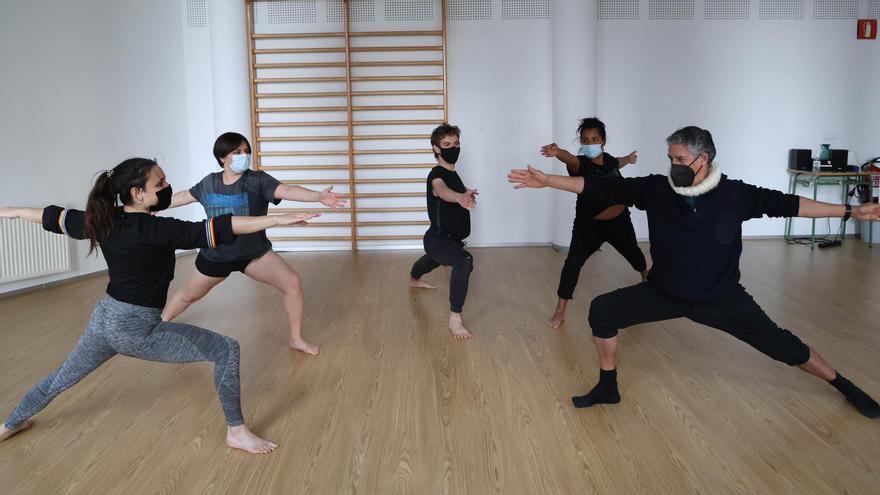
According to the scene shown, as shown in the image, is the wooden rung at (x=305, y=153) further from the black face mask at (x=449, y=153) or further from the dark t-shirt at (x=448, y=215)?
the black face mask at (x=449, y=153)

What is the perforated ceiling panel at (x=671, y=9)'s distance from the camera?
22.3 ft

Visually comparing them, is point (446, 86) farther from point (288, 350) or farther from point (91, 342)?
point (91, 342)

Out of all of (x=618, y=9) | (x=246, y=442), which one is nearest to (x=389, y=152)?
(x=618, y=9)

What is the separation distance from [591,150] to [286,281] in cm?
184

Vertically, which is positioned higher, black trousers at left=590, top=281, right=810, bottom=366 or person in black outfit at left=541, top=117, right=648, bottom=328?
person in black outfit at left=541, top=117, right=648, bottom=328

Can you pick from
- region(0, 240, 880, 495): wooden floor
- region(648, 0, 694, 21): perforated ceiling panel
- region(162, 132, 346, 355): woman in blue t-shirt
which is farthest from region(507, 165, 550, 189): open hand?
region(648, 0, 694, 21): perforated ceiling panel

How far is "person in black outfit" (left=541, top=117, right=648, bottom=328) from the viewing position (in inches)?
150

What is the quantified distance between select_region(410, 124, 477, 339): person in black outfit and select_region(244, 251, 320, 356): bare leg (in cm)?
85

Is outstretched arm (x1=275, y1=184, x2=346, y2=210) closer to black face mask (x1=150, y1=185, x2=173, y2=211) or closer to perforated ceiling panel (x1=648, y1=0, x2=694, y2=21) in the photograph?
black face mask (x1=150, y1=185, x2=173, y2=211)

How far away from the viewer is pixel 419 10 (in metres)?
6.71

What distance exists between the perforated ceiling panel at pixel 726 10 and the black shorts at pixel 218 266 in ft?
18.2

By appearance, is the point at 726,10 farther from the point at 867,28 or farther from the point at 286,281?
the point at 286,281

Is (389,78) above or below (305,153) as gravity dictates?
above

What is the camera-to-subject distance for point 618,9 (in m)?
6.78
